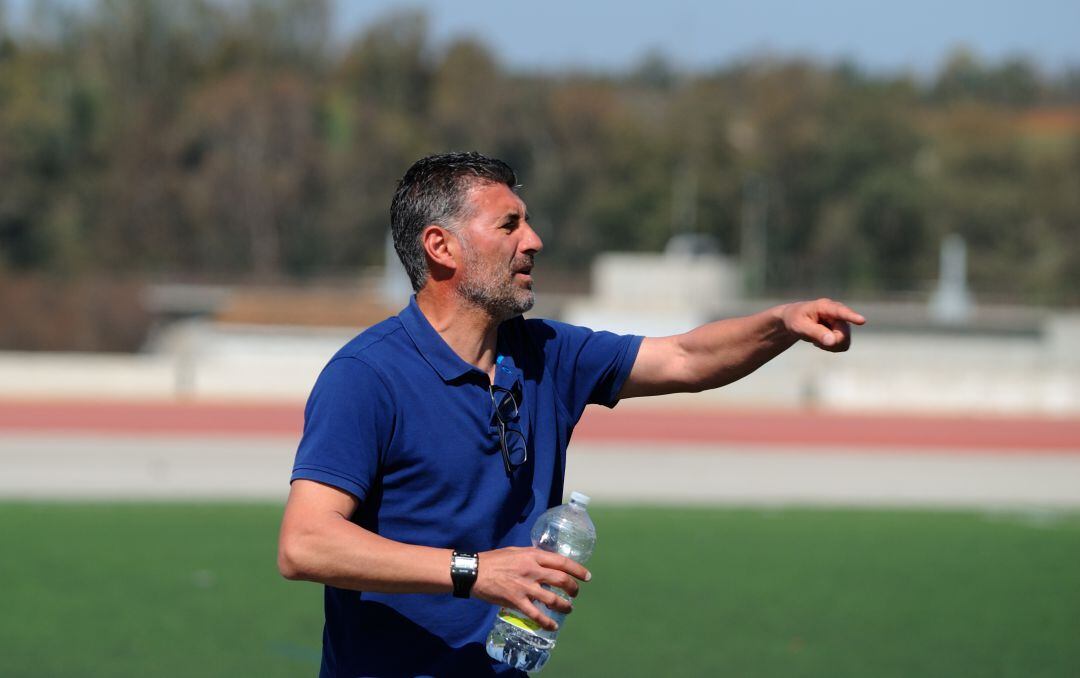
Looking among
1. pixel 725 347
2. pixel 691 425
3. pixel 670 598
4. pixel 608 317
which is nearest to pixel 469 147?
pixel 608 317

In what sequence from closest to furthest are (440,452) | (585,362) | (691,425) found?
(440,452)
(585,362)
(691,425)

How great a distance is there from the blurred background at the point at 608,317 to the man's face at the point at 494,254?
181 inches

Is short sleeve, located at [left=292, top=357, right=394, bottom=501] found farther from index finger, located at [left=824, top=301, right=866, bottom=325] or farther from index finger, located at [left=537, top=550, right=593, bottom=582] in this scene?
index finger, located at [left=824, top=301, right=866, bottom=325]

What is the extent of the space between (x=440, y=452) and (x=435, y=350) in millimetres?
273

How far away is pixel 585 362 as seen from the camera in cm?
398

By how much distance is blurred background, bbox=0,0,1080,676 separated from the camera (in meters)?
9.24

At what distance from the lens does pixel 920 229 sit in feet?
217

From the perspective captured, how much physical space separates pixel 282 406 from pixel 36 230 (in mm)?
45285

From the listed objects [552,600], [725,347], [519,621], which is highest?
[725,347]

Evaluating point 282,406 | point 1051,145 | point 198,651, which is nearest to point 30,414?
point 282,406

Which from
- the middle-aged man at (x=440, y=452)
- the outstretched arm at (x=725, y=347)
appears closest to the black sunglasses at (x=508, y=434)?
the middle-aged man at (x=440, y=452)

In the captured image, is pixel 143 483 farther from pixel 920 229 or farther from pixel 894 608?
pixel 920 229

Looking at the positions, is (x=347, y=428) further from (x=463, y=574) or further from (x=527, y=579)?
(x=527, y=579)

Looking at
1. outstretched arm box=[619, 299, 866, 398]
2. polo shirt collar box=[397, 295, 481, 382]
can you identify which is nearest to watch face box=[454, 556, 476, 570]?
polo shirt collar box=[397, 295, 481, 382]
